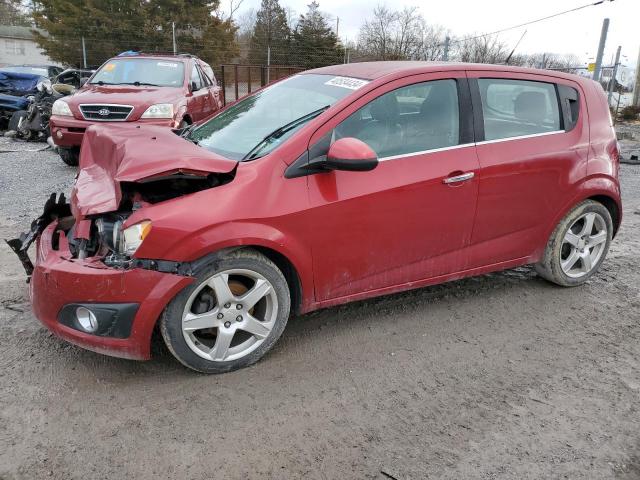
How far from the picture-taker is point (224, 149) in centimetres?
333

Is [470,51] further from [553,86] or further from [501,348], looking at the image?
[501,348]

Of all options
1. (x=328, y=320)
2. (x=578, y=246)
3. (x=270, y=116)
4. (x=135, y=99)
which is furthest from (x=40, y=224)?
(x=135, y=99)

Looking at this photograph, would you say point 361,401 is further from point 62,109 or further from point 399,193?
point 62,109

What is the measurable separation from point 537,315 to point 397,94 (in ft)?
6.12

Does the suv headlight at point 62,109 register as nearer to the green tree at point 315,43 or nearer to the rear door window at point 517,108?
the rear door window at point 517,108

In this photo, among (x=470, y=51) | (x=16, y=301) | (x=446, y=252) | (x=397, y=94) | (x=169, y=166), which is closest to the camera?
(x=169, y=166)

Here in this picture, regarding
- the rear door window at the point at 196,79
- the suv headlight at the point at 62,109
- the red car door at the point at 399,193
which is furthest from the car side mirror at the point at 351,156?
the rear door window at the point at 196,79

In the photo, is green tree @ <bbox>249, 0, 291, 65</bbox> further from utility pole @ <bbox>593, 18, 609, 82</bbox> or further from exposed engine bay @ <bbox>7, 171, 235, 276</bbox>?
exposed engine bay @ <bbox>7, 171, 235, 276</bbox>

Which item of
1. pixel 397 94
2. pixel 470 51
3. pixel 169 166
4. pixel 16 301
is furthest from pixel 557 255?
pixel 470 51

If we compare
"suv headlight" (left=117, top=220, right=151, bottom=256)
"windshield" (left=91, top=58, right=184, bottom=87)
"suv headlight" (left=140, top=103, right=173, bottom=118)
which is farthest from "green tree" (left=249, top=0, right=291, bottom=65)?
"suv headlight" (left=117, top=220, right=151, bottom=256)

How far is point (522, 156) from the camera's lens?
11.9 feet

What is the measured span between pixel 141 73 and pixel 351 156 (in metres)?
7.05

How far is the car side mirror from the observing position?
9.44 ft

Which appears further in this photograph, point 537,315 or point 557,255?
point 557,255
